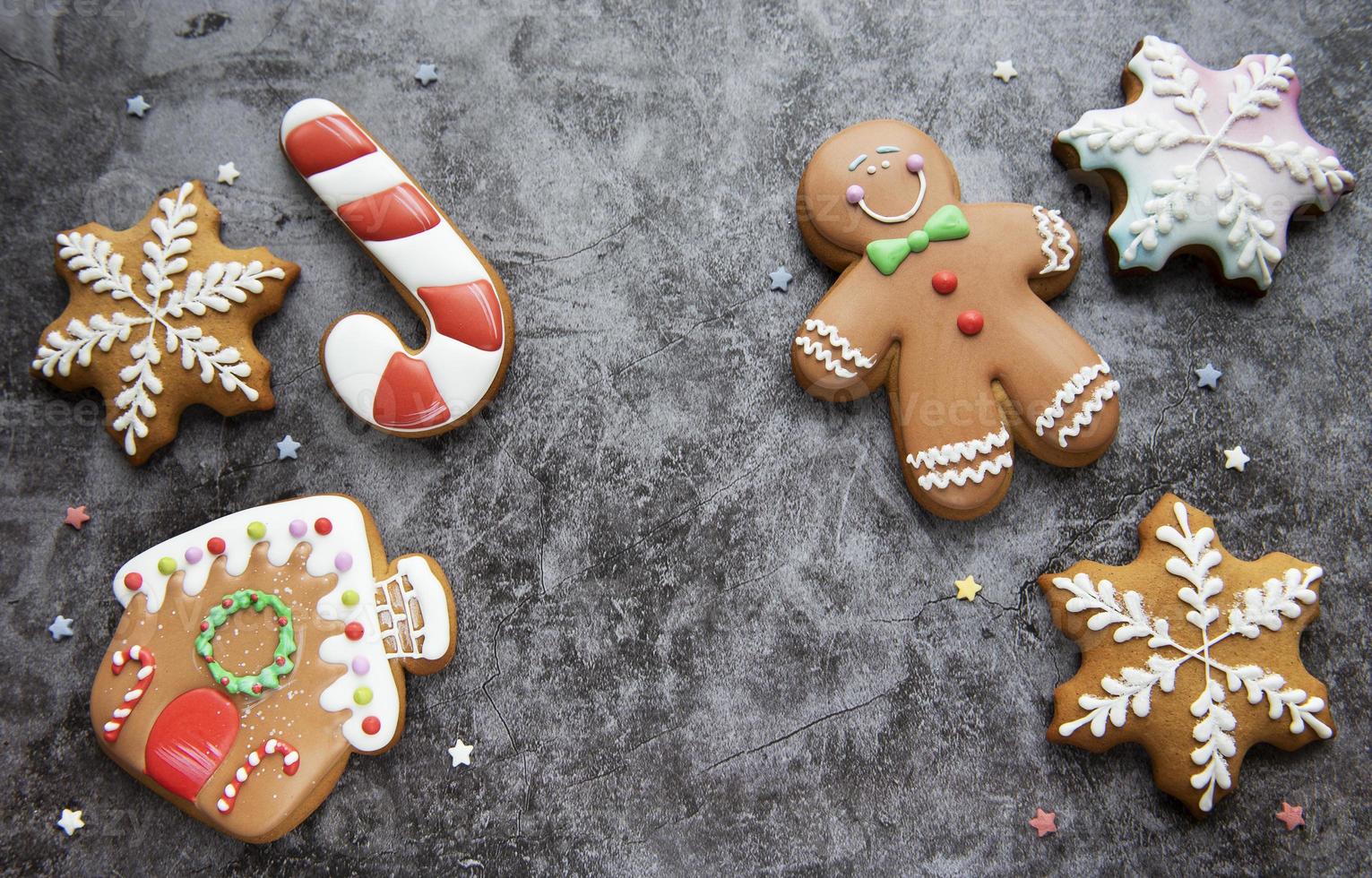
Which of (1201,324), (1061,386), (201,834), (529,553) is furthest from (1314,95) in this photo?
(201,834)

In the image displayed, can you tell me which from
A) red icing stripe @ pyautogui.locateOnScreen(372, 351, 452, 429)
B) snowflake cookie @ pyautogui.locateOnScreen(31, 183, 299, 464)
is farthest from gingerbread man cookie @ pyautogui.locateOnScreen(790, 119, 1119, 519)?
snowflake cookie @ pyautogui.locateOnScreen(31, 183, 299, 464)

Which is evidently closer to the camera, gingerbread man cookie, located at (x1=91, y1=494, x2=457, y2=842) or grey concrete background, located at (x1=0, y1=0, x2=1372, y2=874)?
gingerbread man cookie, located at (x1=91, y1=494, x2=457, y2=842)

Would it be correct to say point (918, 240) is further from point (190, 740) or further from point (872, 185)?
point (190, 740)

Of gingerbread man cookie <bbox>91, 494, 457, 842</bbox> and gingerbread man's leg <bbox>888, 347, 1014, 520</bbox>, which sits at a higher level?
gingerbread man's leg <bbox>888, 347, 1014, 520</bbox>

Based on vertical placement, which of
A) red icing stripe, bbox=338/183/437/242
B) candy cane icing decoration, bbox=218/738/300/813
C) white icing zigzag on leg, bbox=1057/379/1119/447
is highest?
red icing stripe, bbox=338/183/437/242

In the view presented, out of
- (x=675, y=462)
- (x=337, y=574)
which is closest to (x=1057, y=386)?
(x=675, y=462)

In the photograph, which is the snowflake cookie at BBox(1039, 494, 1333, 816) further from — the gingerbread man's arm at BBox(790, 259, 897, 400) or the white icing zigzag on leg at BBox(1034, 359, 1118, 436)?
the gingerbread man's arm at BBox(790, 259, 897, 400)
